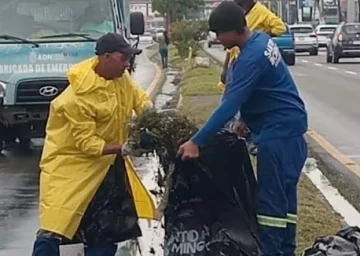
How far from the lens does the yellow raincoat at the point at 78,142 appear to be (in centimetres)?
646

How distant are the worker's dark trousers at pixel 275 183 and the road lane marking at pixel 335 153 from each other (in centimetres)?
584

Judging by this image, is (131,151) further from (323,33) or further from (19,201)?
(323,33)

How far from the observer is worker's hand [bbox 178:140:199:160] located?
6055mm

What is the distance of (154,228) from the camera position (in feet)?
29.4

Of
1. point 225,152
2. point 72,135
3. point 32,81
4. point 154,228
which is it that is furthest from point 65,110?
point 32,81

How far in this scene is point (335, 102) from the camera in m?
22.8

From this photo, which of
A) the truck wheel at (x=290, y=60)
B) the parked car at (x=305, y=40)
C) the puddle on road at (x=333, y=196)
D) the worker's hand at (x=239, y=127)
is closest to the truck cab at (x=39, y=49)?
the puddle on road at (x=333, y=196)

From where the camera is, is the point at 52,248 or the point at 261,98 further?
the point at 52,248

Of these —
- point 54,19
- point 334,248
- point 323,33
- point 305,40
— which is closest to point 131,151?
point 334,248

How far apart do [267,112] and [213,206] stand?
621 mm

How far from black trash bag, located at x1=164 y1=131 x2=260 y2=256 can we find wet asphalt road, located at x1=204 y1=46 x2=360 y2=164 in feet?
25.0

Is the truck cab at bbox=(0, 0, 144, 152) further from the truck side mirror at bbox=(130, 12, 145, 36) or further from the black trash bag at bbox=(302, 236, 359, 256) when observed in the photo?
the black trash bag at bbox=(302, 236, 359, 256)

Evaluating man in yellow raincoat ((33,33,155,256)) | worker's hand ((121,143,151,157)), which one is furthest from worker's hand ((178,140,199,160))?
man in yellow raincoat ((33,33,155,256))

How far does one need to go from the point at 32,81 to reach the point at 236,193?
25.5ft
